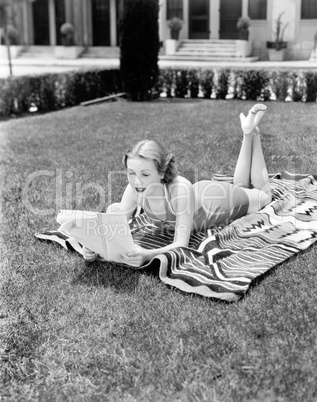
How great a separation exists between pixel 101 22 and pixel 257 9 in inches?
302

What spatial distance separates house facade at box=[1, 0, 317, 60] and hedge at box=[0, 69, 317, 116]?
9.46 m

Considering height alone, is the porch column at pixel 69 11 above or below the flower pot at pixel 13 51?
above

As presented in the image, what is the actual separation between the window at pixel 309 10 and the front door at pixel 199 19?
4.16 metres

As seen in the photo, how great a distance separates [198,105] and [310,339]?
32.9 ft

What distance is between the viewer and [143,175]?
4.32m

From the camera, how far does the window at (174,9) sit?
27141 millimetres

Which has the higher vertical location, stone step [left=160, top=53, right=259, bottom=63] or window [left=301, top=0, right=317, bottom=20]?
window [left=301, top=0, right=317, bottom=20]

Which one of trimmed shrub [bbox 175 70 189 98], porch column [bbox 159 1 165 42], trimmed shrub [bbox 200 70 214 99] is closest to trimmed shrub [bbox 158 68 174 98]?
trimmed shrub [bbox 175 70 189 98]

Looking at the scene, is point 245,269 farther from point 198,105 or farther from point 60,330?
point 198,105

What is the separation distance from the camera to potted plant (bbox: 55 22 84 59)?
91.4 ft

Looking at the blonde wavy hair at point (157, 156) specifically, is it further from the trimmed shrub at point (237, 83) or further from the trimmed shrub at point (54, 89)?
the trimmed shrub at point (237, 83)

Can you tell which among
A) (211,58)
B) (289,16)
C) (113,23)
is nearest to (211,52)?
(211,58)

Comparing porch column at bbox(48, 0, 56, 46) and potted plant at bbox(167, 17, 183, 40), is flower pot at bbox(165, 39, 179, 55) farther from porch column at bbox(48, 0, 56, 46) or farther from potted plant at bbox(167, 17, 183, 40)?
porch column at bbox(48, 0, 56, 46)

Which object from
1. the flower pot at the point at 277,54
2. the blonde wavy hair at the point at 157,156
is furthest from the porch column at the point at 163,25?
the blonde wavy hair at the point at 157,156
